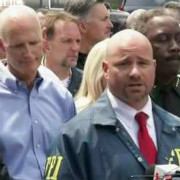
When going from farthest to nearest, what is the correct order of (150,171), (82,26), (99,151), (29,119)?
1. (82,26)
2. (29,119)
3. (99,151)
4. (150,171)

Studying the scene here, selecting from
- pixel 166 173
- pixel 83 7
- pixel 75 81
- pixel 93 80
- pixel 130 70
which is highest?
pixel 130 70

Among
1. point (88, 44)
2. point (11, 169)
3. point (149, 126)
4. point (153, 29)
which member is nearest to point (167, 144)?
point (149, 126)

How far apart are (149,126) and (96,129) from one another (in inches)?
12.4

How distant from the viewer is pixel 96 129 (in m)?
3.04

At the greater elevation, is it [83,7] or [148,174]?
[148,174]

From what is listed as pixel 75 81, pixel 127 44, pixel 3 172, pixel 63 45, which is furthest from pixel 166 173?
pixel 63 45

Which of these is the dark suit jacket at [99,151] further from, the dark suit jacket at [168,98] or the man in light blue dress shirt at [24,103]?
the dark suit jacket at [168,98]

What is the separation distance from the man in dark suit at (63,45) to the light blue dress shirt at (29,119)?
1153mm

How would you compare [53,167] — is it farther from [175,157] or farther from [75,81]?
[75,81]

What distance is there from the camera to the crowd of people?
9.83 feet

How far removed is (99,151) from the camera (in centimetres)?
298

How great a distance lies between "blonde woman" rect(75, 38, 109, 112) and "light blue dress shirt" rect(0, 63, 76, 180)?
422mm

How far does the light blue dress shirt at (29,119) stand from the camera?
3.33m

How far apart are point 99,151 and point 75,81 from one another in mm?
1855
